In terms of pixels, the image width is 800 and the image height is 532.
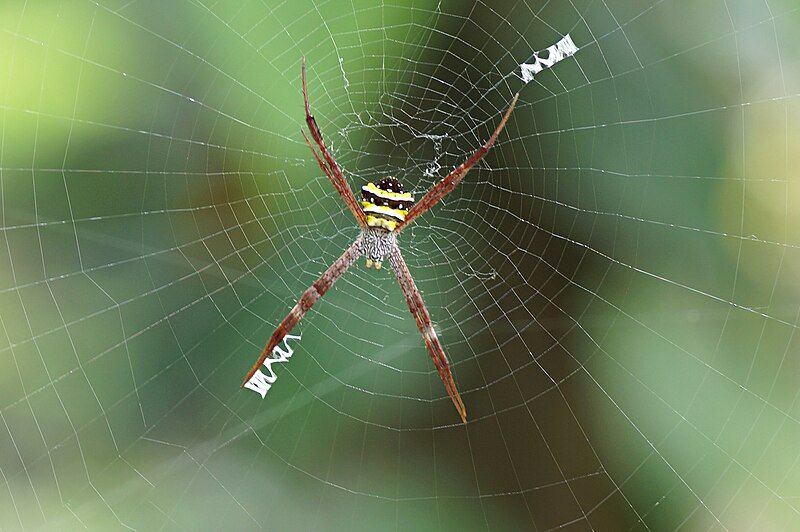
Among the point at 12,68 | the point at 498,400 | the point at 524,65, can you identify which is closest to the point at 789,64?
the point at 524,65

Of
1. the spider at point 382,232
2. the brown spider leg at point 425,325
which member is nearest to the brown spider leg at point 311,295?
the spider at point 382,232

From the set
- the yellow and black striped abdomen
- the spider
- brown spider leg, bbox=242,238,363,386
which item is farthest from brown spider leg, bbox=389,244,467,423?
the yellow and black striped abdomen

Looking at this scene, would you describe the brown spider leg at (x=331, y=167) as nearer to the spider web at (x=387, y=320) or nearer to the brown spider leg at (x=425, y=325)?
the spider web at (x=387, y=320)

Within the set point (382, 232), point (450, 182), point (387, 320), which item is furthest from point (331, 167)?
point (387, 320)

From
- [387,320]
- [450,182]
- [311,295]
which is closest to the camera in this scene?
[450,182]

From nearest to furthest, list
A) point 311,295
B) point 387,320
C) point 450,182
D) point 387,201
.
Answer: point 450,182 → point 387,201 → point 387,320 → point 311,295

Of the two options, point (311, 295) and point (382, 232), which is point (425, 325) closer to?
point (382, 232)

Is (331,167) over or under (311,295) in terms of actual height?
over
